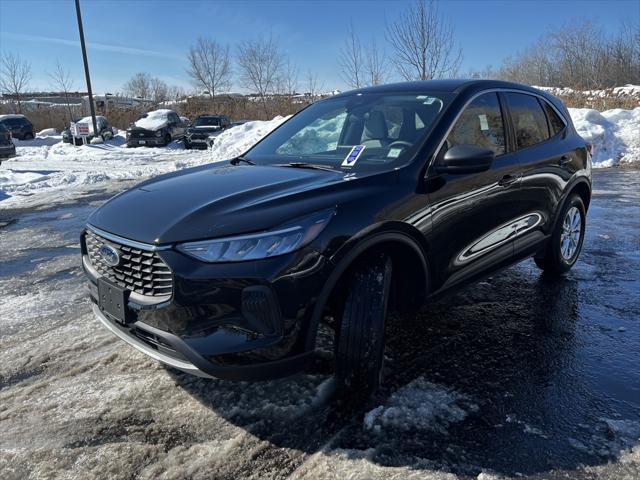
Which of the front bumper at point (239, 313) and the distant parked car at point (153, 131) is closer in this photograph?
the front bumper at point (239, 313)

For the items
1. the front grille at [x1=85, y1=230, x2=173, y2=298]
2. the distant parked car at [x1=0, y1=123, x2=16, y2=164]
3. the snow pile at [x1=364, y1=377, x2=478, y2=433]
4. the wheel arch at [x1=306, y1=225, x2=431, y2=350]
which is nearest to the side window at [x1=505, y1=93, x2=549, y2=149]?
the wheel arch at [x1=306, y1=225, x2=431, y2=350]

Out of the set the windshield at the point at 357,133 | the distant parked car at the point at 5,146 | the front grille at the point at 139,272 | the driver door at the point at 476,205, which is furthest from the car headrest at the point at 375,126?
the distant parked car at the point at 5,146

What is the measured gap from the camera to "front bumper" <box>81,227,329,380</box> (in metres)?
2.24

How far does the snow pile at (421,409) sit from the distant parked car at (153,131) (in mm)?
23795

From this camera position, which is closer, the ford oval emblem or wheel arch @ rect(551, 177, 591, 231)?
the ford oval emblem

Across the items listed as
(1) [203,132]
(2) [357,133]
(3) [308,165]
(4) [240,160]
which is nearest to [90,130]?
(1) [203,132]

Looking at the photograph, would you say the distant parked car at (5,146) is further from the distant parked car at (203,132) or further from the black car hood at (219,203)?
the black car hood at (219,203)

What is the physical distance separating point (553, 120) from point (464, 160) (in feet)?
6.59

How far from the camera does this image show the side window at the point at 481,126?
3.25m

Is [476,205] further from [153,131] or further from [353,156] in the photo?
[153,131]

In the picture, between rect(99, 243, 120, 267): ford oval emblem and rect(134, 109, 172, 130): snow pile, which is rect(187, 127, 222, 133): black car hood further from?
rect(99, 243, 120, 267): ford oval emblem

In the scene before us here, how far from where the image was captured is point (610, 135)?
15.4m

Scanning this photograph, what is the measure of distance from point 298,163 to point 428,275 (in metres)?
1.10

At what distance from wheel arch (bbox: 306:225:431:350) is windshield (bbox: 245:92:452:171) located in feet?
1.56
